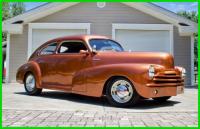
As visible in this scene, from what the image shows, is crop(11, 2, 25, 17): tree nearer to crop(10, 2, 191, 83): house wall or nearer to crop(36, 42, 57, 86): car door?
crop(10, 2, 191, 83): house wall

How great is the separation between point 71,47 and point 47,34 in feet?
21.1

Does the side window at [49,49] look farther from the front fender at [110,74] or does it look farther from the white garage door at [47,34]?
the white garage door at [47,34]

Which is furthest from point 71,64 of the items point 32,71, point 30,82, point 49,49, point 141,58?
point 141,58

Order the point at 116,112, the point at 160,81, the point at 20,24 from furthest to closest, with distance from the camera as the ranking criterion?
1. the point at 20,24
2. the point at 160,81
3. the point at 116,112

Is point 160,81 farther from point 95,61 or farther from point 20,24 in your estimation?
point 20,24

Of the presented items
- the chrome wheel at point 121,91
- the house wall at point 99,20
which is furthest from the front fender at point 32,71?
the house wall at point 99,20

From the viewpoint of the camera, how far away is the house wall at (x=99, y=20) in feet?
51.9

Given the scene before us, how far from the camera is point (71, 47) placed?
9.72m

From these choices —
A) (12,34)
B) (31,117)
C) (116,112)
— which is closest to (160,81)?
(116,112)

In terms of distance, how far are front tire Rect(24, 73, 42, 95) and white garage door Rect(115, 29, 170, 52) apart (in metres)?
6.13

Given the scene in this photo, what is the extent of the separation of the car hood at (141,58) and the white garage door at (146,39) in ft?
23.6

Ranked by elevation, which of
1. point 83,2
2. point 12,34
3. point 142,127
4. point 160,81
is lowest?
point 142,127

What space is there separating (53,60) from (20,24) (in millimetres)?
6281

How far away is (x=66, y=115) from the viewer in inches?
269
